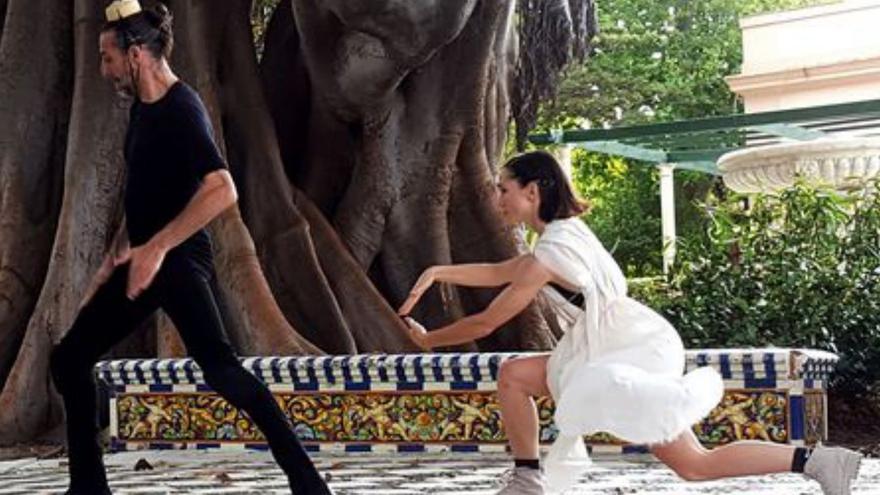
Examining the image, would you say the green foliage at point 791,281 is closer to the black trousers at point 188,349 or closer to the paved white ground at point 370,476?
the paved white ground at point 370,476

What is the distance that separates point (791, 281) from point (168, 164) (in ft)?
18.7

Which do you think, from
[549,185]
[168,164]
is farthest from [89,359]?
[549,185]

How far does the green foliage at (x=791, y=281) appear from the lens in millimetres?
9320

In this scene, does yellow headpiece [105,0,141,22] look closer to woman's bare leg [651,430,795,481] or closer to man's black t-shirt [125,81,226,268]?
man's black t-shirt [125,81,226,268]

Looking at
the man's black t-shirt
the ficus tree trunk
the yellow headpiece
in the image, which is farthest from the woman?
the ficus tree trunk

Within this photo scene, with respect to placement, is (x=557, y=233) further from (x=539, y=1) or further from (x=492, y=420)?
(x=539, y=1)

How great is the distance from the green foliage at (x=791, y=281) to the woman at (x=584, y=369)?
187 inches

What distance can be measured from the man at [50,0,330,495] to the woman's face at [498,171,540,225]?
0.86 meters

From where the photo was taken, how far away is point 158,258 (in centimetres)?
465

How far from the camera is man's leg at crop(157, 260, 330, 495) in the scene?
454cm

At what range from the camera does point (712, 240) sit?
1012 cm

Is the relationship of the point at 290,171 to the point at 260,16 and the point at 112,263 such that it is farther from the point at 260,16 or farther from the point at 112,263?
the point at 112,263

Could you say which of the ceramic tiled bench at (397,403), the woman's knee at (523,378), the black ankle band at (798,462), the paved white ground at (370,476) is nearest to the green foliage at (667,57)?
the ceramic tiled bench at (397,403)

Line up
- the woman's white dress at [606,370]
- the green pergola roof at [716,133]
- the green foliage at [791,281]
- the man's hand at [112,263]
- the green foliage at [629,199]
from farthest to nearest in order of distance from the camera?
the green foliage at [629,199] < the green pergola roof at [716,133] < the green foliage at [791,281] < the man's hand at [112,263] < the woman's white dress at [606,370]
